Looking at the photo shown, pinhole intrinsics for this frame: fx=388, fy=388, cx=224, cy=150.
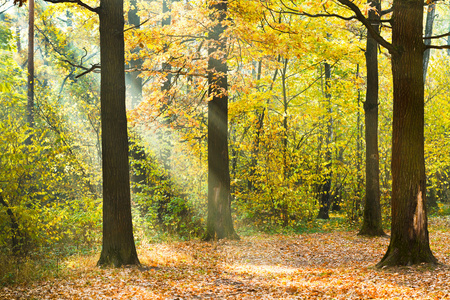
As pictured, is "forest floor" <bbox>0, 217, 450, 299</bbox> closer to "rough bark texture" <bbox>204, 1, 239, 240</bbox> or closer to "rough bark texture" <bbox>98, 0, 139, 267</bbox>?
"rough bark texture" <bbox>98, 0, 139, 267</bbox>

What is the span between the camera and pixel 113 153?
759cm

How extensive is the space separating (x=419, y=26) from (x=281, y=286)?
4.98 metres

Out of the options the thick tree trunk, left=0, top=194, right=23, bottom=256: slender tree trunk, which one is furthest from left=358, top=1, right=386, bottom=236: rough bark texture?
left=0, top=194, right=23, bottom=256: slender tree trunk

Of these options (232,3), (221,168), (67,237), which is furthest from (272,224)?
(232,3)

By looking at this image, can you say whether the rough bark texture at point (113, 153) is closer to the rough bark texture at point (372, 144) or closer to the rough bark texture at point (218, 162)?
the rough bark texture at point (218, 162)

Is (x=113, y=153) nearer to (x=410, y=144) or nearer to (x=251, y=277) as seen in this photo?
(x=251, y=277)

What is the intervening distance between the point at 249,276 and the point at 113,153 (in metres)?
3.54

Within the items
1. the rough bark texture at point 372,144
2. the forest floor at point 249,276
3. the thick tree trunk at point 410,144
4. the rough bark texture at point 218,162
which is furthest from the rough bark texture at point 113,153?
the rough bark texture at point 372,144

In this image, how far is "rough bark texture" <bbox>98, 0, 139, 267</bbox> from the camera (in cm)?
756

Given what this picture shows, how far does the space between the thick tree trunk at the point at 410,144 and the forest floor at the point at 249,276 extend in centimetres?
39

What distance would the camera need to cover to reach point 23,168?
26.0 feet

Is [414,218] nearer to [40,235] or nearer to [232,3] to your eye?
[232,3]

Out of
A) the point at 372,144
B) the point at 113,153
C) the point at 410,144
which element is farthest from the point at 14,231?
the point at 372,144

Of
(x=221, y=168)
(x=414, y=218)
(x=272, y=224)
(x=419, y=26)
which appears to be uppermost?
(x=419, y=26)
